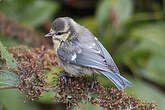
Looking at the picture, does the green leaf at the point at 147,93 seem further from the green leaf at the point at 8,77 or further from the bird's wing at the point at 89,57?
the green leaf at the point at 8,77

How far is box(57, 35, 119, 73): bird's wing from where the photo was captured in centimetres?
286

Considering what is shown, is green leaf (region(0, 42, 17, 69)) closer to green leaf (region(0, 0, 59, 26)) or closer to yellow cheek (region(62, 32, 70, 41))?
yellow cheek (region(62, 32, 70, 41))

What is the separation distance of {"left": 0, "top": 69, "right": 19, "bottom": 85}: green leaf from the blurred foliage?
6.67ft

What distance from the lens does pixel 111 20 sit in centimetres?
458

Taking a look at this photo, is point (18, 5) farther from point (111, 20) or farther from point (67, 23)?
point (67, 23)

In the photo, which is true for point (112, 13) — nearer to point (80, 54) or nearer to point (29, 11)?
point (29, 11)

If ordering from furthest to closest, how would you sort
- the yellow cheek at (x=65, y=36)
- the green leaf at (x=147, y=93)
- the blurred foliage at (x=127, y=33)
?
the blurred foliage at (x=127, y=33), the green leaf at (x=147, y=93), the yellow cheek at (x=65, y=36)

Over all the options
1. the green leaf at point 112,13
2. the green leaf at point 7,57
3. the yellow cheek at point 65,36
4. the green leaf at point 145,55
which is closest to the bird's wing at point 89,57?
the yellow cheek at point 65,36

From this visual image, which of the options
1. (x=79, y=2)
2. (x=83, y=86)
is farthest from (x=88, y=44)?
(x=79, y=2)

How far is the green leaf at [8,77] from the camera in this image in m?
2.43

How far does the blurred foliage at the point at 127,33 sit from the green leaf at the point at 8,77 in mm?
2033

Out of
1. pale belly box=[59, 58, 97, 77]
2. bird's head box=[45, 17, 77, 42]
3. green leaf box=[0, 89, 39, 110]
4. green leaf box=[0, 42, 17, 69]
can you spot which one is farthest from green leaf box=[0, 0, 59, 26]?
green leaf box=[0, 42, 17, 69]

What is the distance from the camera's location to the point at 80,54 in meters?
2.97

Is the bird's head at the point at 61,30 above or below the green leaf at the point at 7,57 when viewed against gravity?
above
